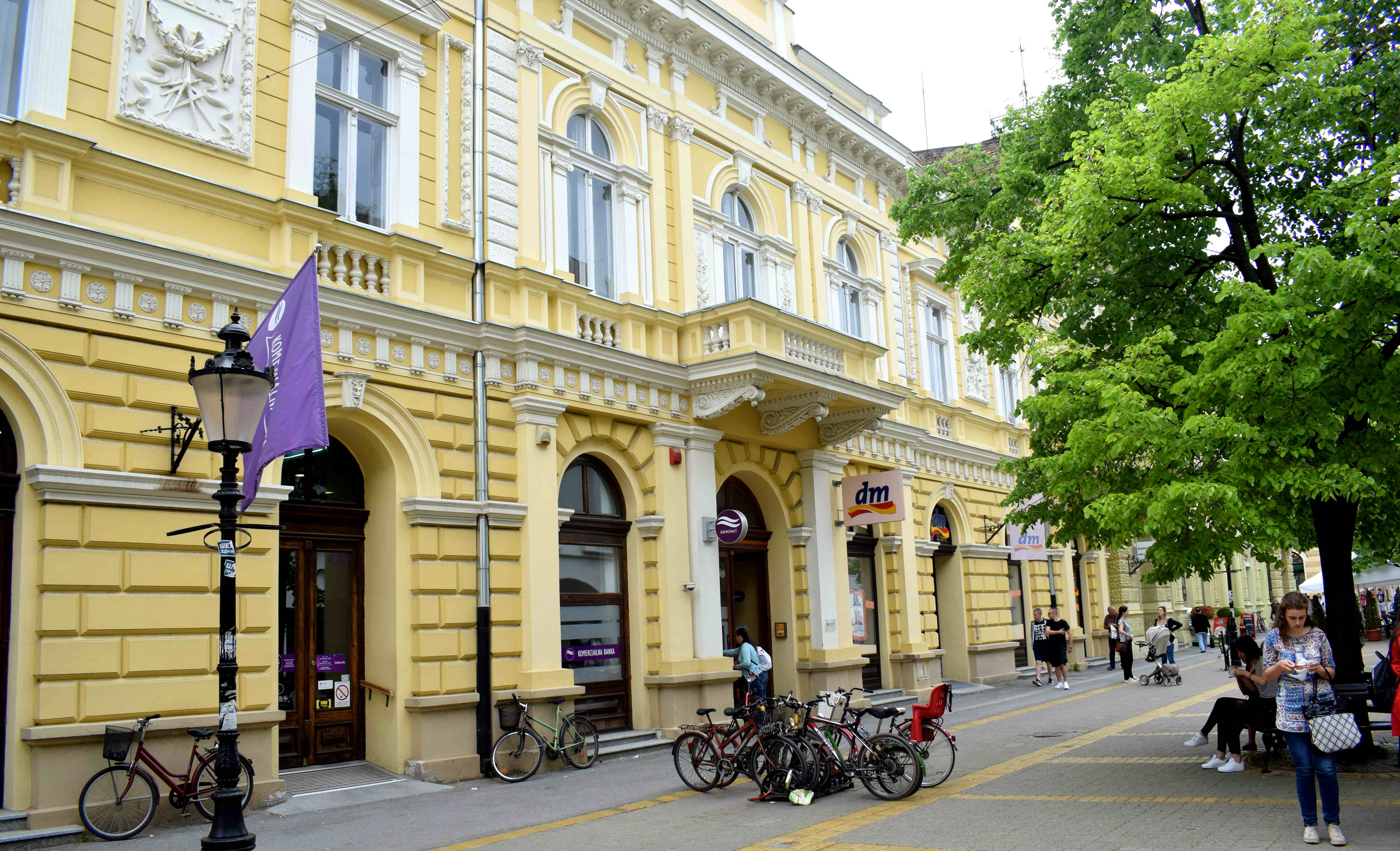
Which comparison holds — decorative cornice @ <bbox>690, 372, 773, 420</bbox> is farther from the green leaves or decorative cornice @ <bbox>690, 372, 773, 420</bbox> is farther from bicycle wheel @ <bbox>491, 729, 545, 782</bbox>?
bicycle wheel @ <bbox>491, 729, 545, 782</bbox>

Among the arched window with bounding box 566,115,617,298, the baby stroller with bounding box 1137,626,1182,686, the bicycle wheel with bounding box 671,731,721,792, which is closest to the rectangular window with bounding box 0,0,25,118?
Result: the arched window with bounding box 566,115,617,298

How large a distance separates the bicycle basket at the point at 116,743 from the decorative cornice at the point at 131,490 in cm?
213

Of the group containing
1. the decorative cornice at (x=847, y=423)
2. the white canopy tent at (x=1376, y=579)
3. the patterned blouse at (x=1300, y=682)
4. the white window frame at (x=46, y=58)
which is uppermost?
the white window frame at (x=46, y=58)

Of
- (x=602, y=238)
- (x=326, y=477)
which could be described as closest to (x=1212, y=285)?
(x=602, y=238)

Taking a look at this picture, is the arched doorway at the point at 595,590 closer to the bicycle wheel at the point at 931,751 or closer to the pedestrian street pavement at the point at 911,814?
the pedestrian street pavement at the point at 911,814

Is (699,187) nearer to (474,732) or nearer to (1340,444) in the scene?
(474,732)

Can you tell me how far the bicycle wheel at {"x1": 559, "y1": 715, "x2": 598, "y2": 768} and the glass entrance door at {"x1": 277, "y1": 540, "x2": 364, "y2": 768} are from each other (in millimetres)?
2473

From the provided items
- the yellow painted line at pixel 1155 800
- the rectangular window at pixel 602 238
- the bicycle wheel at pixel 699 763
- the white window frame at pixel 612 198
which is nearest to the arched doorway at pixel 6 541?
the bicycle wheel at pixel 699 763

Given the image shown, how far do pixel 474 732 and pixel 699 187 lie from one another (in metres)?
9.96

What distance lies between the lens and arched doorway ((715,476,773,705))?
19.0 meters

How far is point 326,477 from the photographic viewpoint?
13297mm

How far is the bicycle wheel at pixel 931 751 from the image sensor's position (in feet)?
37.6

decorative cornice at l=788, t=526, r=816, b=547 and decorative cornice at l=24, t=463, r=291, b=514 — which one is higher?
decorative cornice at l=24, t=463, r=291, b=514

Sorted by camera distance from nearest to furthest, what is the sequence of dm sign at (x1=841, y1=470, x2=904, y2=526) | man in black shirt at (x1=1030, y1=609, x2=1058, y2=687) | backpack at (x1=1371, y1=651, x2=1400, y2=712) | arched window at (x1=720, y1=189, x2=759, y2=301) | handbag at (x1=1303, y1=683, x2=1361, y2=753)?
handbag at (x1=1303, y1=683, x2=1361, y2=753) < backpack at (x1=1371, y1=651, x2=1400, y2=712) < arched window at (x1=720, y1=189, x2=759, y2=301) < dm sign at (x1=841, y1=470, x2=904, y2=526) < man in black shirt at (x1=1030, y1=609, x2=1058, y2=687)
